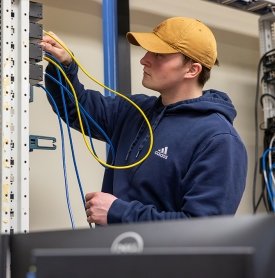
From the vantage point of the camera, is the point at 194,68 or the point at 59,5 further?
the point at 59,5

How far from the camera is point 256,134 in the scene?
3.34 meters

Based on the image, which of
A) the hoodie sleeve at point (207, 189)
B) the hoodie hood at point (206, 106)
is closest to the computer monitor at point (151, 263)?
the hoodie sleeve at point (207, 189)

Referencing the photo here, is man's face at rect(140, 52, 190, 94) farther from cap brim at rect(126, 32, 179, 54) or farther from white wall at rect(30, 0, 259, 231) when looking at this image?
white wall at rect(30, 0, 259, 231)

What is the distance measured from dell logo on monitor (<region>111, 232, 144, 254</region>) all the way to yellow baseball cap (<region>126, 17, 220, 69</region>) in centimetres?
118

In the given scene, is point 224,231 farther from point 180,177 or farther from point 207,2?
point 207,2

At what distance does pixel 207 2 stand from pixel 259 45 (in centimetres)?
46

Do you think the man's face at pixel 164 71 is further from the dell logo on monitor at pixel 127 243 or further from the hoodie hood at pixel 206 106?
the dell logo on monitor at pixel 127 243

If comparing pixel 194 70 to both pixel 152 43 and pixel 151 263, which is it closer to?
pixel 152 43

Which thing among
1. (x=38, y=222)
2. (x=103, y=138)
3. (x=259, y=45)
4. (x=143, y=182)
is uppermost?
(x=259, y=45)

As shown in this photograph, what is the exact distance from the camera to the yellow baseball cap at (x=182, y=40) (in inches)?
73.6

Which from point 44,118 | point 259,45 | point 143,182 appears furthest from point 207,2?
point 143,182

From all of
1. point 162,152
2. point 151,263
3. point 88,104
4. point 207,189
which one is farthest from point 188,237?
point 88,104

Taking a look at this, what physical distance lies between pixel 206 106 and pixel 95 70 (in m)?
1.03

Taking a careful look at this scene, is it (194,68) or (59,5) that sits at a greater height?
(59,5)
